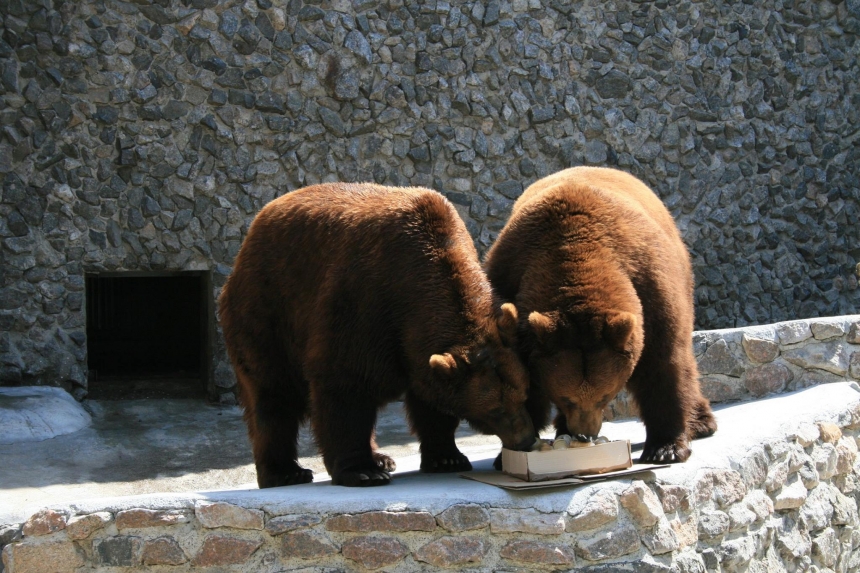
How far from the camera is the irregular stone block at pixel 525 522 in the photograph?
428cm

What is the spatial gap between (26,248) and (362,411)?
19.7 ft

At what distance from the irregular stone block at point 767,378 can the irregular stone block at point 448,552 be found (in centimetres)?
340

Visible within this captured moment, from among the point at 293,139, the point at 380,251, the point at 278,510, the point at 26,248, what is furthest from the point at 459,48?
the point at 278,510

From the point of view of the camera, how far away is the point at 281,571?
4.34 meters

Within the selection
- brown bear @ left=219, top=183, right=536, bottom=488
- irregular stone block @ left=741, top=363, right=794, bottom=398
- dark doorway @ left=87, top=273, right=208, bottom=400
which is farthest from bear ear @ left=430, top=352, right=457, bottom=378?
dark doorway @ left=87, top=273, right=208, bottom=400

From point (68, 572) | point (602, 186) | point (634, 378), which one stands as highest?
point (602, 186)

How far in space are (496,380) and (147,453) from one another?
500cm

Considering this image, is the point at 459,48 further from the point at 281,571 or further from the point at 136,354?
the point at 281,571

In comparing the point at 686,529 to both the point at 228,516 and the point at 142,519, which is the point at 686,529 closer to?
the point at 228,516

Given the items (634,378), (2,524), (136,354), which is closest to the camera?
(2,524)

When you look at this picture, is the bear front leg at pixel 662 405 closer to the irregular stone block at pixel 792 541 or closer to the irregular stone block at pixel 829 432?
the irregular stone block at pixel 792 541

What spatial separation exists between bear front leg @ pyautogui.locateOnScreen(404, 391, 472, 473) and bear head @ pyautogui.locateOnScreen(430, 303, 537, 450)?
64 cm

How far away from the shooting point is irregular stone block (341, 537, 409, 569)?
4.27 meters

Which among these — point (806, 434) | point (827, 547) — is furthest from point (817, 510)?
point (806, 434)
